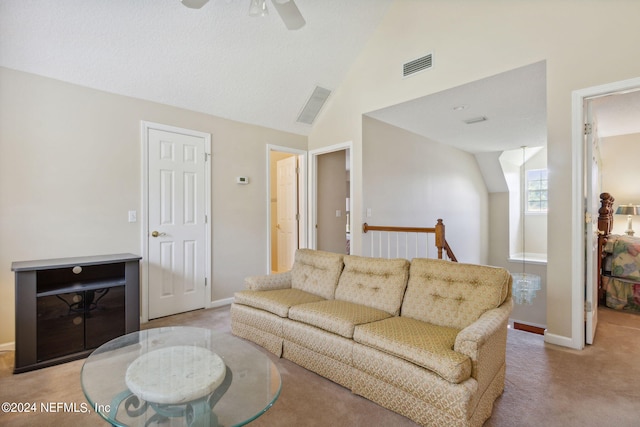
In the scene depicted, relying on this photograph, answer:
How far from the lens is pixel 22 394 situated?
222 centimetres

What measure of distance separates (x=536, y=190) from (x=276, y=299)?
749cm

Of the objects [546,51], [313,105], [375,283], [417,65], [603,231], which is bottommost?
[375,283]

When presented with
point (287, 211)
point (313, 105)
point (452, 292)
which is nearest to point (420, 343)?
point (452, 292)

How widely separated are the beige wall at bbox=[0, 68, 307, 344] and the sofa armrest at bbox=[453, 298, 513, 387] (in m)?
3.29

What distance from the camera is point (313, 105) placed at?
4.84 meters

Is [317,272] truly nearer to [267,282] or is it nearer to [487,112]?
[267,282]

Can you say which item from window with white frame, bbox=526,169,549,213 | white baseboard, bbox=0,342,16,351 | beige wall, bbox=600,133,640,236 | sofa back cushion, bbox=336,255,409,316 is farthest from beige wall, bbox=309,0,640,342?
window with white frame, bbox=526,169,549,213

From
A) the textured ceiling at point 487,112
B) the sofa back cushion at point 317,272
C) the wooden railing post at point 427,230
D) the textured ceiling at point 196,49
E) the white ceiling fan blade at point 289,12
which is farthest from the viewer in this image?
the wooden railing post at point 427,230

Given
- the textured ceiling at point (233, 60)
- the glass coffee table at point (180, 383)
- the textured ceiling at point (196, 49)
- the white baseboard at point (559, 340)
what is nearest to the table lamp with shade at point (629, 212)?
the textured ceiling at point (233, 60)

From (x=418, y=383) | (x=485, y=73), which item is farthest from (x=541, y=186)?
(x=418, y=383)

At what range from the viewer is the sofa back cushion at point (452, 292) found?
2195mm

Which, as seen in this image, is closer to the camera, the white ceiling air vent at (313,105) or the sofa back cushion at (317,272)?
the sofa back cushion at (317,272)

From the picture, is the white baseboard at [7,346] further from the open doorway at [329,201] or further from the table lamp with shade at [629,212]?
the table lamp with shade at [629,212]

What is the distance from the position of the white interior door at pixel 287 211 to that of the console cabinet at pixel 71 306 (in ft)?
8.73
